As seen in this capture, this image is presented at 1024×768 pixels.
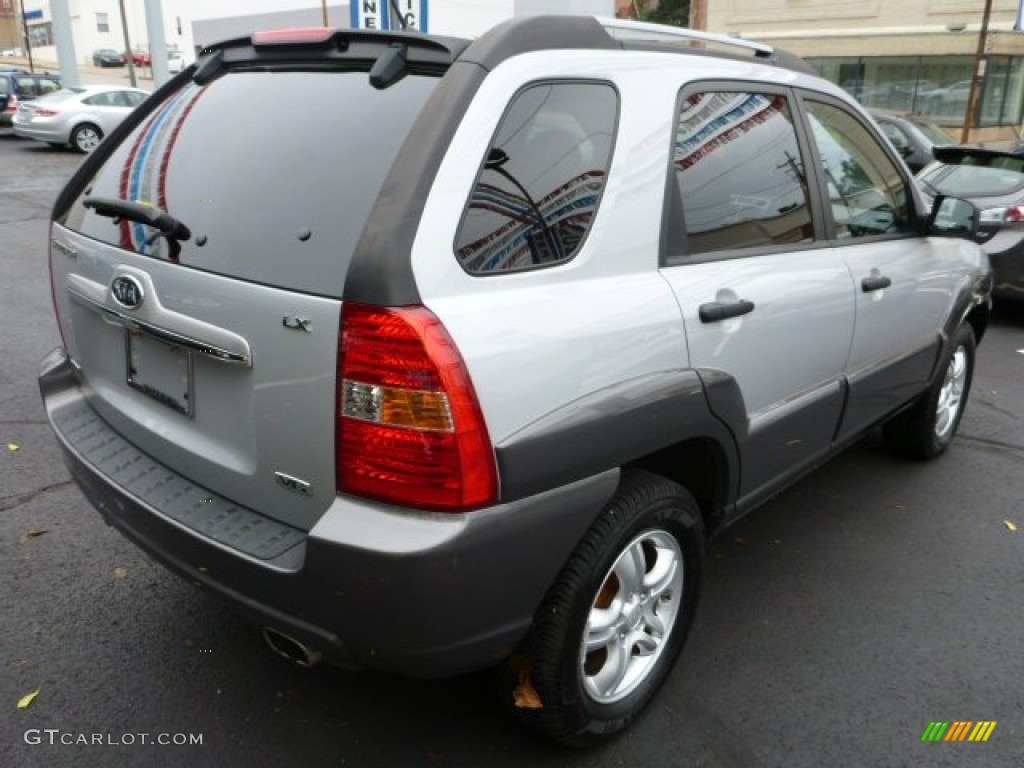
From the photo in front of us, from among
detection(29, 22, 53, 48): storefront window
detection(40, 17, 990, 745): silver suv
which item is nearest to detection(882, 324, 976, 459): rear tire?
detection(40, 17, 990, 745): silver suv

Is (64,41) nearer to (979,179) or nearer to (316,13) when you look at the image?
(316,13)

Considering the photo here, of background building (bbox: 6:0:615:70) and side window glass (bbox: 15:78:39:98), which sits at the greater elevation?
background building (bbox: 6:0:615:70)

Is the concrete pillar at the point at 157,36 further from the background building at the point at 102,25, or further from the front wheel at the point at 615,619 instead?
the background building at the point at 102,25

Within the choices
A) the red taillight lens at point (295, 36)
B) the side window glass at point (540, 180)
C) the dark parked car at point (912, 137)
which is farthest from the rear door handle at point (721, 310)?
the dark parked car at point (912, 137)

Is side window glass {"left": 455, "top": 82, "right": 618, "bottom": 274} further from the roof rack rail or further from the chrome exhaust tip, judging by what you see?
the chrome exhaust tip

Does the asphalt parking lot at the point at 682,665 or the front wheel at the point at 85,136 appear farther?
the front wheel at the point at 85,136

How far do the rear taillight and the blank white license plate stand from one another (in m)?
0.58

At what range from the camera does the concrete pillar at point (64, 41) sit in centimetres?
2430

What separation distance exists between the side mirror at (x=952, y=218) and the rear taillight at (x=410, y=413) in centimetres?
284

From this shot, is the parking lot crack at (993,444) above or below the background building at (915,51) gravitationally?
below

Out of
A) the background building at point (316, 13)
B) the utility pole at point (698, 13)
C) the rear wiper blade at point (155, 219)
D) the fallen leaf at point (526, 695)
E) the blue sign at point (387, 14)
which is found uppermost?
the background building at point (316, 13)

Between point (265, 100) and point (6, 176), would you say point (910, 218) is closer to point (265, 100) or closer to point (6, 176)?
point (265, 100)

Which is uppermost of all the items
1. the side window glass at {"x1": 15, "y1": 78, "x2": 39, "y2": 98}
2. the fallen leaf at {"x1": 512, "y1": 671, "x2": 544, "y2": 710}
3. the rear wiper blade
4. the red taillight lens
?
the red taillight lens

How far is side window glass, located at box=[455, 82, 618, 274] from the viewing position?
6.68 ft
